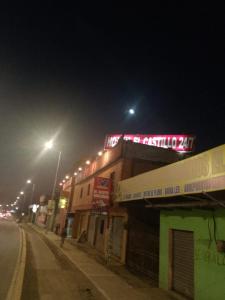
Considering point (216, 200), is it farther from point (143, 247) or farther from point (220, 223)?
point (143, 247)

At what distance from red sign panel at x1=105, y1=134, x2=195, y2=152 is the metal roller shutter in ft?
52.3

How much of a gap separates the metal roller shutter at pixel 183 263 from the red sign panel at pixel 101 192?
7510 mm

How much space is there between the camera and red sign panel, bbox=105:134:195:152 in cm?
2672

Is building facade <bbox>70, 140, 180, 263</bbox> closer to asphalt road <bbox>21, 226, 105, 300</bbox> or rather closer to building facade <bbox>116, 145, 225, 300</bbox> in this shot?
asphalt road <bbox>21, 226, 105, 300</bbox>

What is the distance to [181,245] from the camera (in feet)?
35.5

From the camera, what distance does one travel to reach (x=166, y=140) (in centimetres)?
2777

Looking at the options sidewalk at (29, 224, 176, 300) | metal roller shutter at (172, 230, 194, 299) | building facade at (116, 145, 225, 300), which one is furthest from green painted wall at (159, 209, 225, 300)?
sidewalk at (29, 224, 176, 300)

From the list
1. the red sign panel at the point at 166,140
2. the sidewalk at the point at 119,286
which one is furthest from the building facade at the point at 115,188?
the red sign panel at the point at 166,140

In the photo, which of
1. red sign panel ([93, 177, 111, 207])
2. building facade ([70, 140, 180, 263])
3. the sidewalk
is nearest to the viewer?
the sidewalk

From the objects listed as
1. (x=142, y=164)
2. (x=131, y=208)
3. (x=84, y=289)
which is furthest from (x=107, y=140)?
(x=84, y=289)

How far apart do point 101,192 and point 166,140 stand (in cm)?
1185

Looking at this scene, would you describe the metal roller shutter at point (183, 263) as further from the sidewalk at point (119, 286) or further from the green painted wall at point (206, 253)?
the sidewalk at point (119, 286)

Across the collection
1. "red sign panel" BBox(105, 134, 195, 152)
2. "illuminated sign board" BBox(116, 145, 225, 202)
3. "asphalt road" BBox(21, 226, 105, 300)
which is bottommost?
"asphalt road" BBox(21, 226, 105, 300)

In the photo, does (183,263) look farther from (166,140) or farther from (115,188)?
(166,140)
